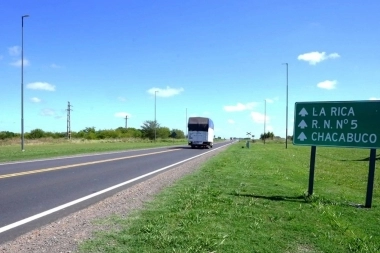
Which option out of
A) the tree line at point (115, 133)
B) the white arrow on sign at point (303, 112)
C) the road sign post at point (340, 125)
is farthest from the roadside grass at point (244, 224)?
the tree line at point (115, 133)

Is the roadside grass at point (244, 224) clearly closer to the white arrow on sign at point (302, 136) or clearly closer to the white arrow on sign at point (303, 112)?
the white arrow on sign at point (302, 136)

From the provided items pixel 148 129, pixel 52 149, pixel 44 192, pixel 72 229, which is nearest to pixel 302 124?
pixel 72 229

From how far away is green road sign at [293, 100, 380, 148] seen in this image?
28.9 ft

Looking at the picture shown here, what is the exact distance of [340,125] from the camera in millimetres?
9203

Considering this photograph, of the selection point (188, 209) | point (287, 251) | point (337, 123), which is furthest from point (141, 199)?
point (337, 123)

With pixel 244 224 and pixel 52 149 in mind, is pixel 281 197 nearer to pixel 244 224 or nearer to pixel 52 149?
pixel 244 224

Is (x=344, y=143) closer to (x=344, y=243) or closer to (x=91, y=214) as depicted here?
(x=344, y=243)

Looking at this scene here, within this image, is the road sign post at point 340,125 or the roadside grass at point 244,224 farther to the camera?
the road sign post at point 340,125

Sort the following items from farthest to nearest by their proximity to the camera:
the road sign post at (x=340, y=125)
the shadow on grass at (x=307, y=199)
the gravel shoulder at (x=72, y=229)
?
the road sign post at (x=340, y=125)
the shadow on grass at (x=307, y=199)
the gravel shoulder at (x=72, y=229)

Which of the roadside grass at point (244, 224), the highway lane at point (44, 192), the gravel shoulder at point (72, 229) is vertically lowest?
the highway lane at point (44, 192)

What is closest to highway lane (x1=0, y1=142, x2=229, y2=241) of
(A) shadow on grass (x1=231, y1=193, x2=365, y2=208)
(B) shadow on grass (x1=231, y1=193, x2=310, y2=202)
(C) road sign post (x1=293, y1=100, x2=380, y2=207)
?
(B) shadow on grass (x1=231, y1=193, x2=310, y2=202)

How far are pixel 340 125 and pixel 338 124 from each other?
0.05 m

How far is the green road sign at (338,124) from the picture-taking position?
347 inches

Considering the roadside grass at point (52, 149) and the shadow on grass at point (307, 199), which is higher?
the shadow on grass at point (307, 199)
